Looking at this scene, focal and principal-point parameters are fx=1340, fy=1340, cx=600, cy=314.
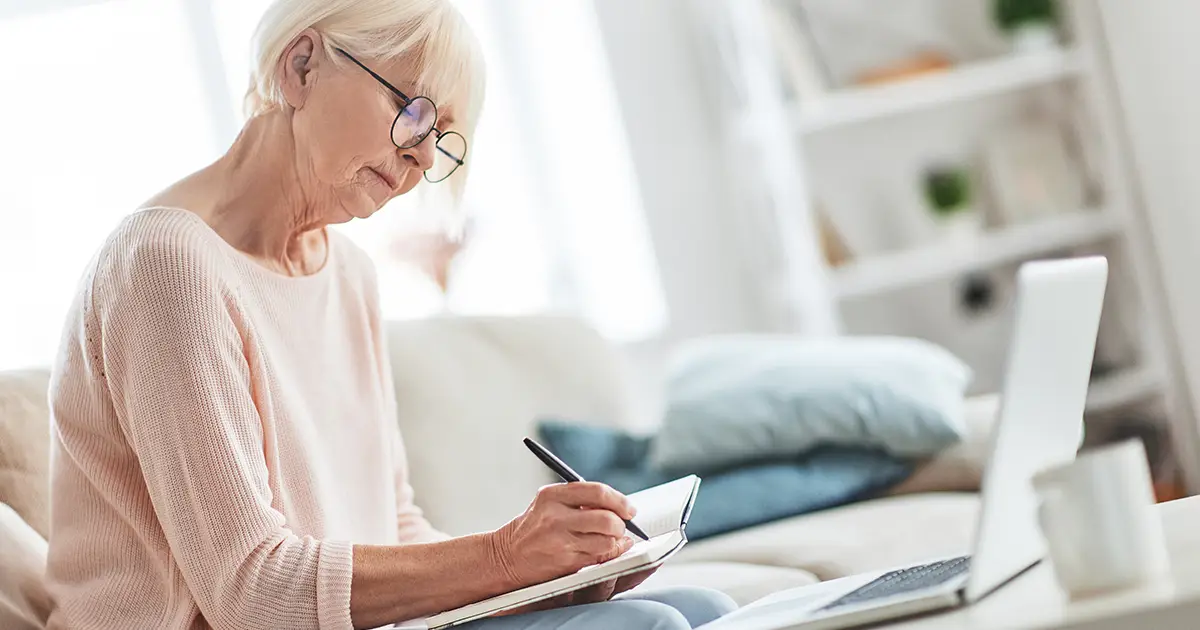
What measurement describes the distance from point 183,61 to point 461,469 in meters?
1.70

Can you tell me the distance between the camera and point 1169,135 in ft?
9.71

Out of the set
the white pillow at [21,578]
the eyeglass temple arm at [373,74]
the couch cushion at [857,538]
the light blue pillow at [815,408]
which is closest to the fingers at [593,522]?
the eyeglass temple arm at [373,74]

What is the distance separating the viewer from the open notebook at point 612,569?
3.31 ft

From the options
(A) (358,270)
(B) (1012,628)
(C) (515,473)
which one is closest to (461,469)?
(C) (515,473)

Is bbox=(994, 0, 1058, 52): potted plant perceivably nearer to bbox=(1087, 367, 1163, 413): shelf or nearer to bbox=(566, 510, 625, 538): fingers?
bbox=(1087, 367, 1163, 413): shelf

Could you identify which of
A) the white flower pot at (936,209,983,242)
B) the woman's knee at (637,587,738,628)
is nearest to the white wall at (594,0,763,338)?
the white flower pot at (936,209,983,242)

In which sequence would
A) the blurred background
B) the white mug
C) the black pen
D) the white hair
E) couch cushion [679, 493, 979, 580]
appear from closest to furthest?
the white mug, the black pen, the white hair, couch cushion [679, 493, 979, 580], the blurred background

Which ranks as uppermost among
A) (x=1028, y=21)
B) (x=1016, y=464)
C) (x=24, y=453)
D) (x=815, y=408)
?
(x=1028, y=21)

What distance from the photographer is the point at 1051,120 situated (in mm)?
3451

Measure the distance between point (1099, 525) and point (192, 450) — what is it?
672mm

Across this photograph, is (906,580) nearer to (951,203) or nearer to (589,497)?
(589,497)

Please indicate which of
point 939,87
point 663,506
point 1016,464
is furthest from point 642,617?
point 939,87

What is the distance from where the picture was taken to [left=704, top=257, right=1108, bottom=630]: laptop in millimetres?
838

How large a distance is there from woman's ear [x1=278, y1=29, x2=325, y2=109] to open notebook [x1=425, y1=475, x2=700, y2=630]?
0.51m
